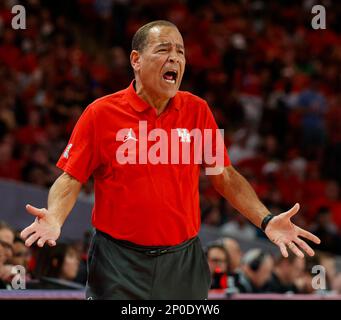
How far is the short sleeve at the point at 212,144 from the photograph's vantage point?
14.7 ft

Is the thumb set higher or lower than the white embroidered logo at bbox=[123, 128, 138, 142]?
lower

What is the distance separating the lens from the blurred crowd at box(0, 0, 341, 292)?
10.5 m

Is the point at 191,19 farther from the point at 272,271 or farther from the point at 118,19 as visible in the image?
the point at 272,271

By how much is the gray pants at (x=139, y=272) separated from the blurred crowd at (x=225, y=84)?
14.9 ft

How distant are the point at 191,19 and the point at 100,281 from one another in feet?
32.3

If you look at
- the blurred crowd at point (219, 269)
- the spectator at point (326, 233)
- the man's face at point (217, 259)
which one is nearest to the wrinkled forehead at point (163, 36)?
the blurred crowd at point (219, 269)

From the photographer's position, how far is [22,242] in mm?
6824

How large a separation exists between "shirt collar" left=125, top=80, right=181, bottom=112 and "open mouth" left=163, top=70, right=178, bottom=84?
137mm

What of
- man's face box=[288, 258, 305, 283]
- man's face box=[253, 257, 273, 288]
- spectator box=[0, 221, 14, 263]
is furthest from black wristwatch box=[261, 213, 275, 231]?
man's face box=[288, 258, 305, 283]

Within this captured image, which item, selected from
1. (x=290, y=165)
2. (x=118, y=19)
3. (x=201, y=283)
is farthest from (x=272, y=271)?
(x=118, y=19)

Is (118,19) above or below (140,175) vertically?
above

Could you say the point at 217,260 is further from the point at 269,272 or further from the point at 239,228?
the point at 239,228

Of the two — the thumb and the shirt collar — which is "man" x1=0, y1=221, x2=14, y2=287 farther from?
the thumb

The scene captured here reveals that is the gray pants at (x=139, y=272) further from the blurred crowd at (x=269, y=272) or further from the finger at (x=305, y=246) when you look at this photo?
the blurred crowd at (x=269, y=272)
